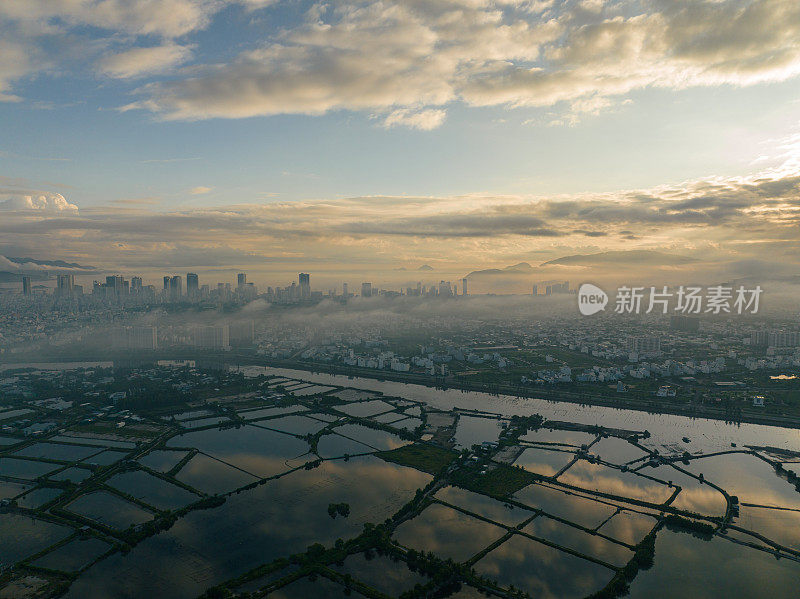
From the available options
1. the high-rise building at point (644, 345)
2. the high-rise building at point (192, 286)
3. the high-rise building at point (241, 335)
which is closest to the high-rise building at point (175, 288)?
the high-rise building at point (192, 286)

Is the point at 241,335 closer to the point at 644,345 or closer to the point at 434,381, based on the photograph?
the point at 434,381

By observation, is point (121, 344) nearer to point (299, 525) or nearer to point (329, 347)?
point (329, 347)

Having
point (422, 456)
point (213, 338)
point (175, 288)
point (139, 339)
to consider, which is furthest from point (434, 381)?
point (175, 288)

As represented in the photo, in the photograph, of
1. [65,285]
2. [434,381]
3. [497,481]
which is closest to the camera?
[497,481]

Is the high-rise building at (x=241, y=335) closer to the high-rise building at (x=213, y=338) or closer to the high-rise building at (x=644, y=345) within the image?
the high-rise building at (x=213, y=338)

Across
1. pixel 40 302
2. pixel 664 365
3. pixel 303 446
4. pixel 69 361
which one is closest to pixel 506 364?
pixel 664 365

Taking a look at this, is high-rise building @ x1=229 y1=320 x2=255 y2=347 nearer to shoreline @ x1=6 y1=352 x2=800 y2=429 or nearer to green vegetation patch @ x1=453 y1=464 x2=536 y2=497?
shoreline @ x1=6 y1=352 x2=800 y2=429
